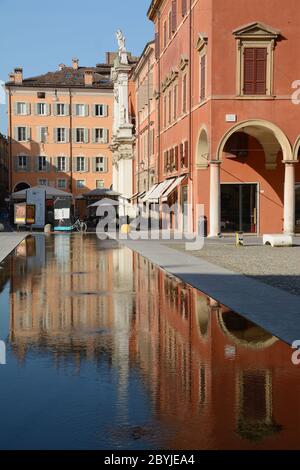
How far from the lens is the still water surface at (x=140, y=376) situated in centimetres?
534

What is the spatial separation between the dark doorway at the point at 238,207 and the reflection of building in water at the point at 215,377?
2322 centimetres

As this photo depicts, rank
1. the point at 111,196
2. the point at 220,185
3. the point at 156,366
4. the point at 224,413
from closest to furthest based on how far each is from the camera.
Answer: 1. the point at 224,413
2. the point at 156,366
3. the point at 220,185
4. the point at 111,196

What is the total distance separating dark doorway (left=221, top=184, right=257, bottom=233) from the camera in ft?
115

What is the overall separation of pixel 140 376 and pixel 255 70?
2672cm

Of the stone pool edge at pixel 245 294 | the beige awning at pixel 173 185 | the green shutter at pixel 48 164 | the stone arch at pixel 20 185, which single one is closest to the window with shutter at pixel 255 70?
the beige awning at pixel 173 185

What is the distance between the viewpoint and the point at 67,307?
11898mm

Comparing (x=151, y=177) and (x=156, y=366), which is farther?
(x=151, y=177)

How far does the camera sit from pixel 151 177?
172 ft

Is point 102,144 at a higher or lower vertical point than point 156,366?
higher

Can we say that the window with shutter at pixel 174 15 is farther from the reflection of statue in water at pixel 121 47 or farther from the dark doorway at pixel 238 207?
the reflection of statue in water at pixel 121 47

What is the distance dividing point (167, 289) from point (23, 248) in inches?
575
